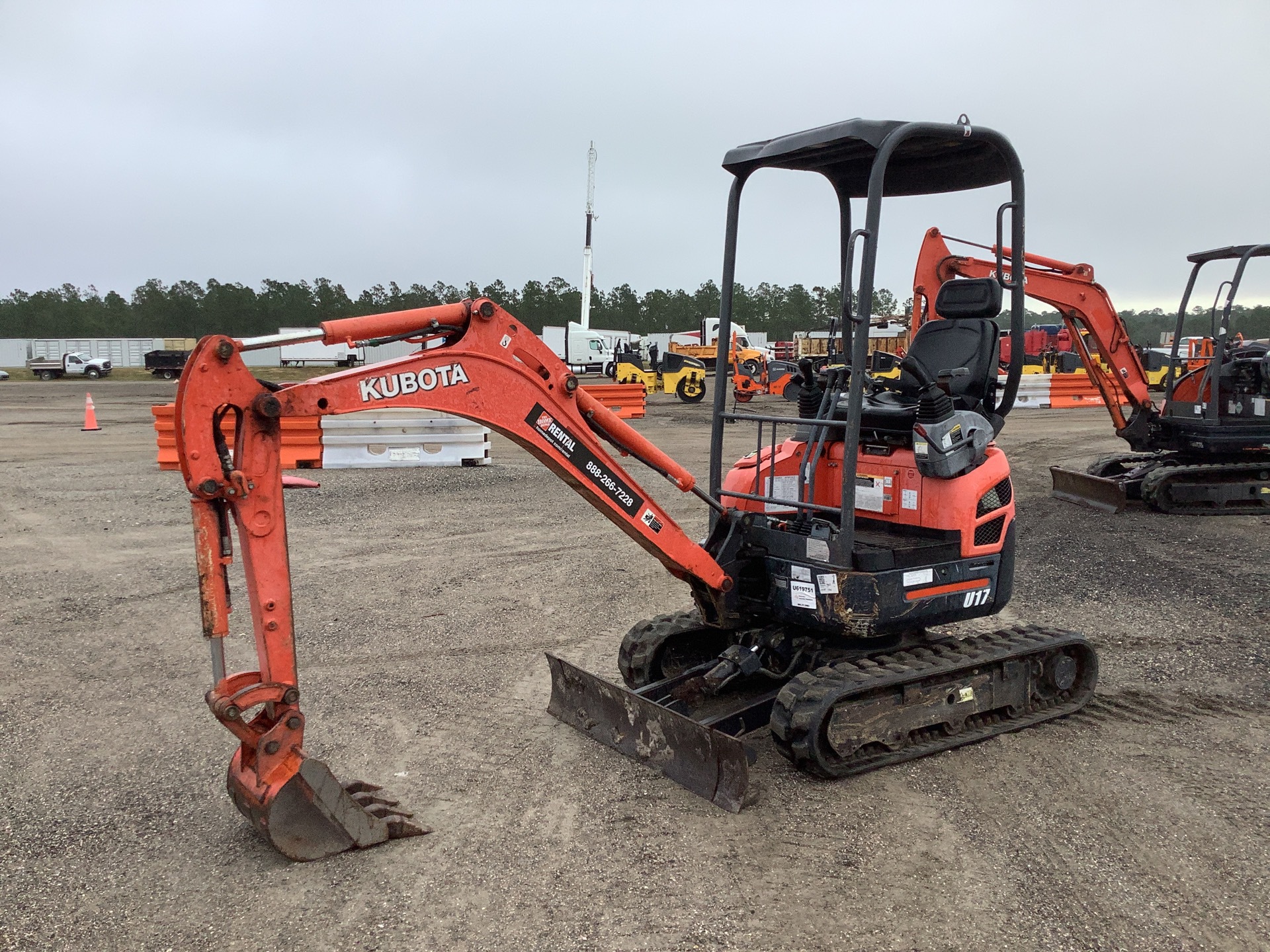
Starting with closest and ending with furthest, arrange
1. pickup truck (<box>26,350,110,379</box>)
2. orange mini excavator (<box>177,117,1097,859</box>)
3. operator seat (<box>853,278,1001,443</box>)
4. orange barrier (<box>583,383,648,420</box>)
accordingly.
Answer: orange mini excavator (<box>177,117,1097,859</box>), operator seat (<box>853,278,1001,443</box>), orange barrier (<box>583,383,648,420</box>), pickup truck (<box>26,350,110,379</box>)

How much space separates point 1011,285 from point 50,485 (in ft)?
42.9

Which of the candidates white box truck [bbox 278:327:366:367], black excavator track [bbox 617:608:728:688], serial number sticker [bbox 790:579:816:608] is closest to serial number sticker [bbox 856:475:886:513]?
serial number sticker [bbox 790:579:816:608]

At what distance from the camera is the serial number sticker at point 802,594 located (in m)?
5.25

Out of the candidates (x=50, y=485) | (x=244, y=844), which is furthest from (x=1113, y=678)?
(x=50, y=485)

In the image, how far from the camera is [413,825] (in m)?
4.41

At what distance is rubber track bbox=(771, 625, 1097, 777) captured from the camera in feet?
15.8

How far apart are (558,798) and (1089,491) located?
9.92 m

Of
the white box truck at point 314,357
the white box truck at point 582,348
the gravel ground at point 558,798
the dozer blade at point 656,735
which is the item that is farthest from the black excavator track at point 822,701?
the white box truck at point 314,357

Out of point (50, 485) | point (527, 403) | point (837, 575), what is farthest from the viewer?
point (50, 485)

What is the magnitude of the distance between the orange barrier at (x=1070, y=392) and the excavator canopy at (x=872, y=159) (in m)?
23.1

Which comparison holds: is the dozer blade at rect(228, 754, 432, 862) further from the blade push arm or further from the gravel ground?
the blade push arm

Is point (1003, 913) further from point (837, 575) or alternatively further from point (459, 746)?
point (459, 746)

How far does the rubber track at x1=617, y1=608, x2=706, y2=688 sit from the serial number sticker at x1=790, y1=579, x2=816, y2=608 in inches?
28.0

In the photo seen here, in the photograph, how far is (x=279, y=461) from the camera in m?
4.06
